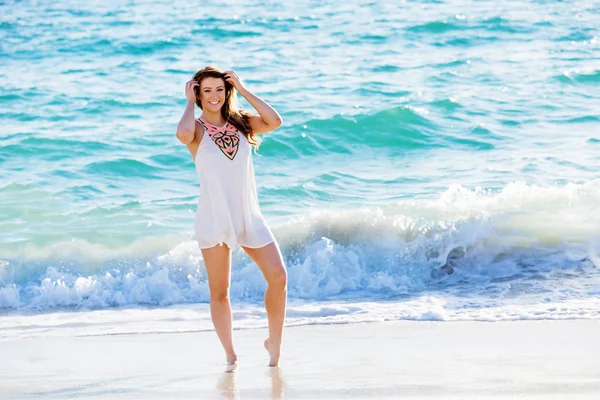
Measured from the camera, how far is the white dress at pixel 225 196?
209 inches

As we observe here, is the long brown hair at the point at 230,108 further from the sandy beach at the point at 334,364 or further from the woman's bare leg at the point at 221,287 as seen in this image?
the sandy beach at the point at 334,364

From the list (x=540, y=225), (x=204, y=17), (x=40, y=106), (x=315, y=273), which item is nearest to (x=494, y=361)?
(x=315, y=273)

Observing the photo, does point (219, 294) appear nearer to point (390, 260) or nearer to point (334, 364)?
point (334, 364)

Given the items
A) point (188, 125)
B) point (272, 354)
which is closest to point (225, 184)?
point (188, 125)

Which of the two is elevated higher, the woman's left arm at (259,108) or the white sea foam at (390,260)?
the woman's left arm at (259,108)

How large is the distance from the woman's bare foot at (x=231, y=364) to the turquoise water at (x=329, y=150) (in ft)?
8.78

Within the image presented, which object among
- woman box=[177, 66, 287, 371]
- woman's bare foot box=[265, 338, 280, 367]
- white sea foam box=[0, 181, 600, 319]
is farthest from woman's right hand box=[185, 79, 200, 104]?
white sea foam box=[0, 181, 600, 319]

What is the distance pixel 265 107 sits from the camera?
5449mm

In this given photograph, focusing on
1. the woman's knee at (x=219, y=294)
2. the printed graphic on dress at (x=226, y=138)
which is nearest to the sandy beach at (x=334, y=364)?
the woman's knee at (x=219, y=294)

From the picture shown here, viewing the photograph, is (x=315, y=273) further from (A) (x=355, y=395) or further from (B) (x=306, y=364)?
(A) (x=355, y=395)

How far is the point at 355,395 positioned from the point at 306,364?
35.3 inches

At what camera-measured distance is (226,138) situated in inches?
211

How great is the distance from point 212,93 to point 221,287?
3.66ft

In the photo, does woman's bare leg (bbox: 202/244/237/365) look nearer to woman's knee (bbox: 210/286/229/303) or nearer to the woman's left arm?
woman's knee (bbox: 210/286/229/303)
